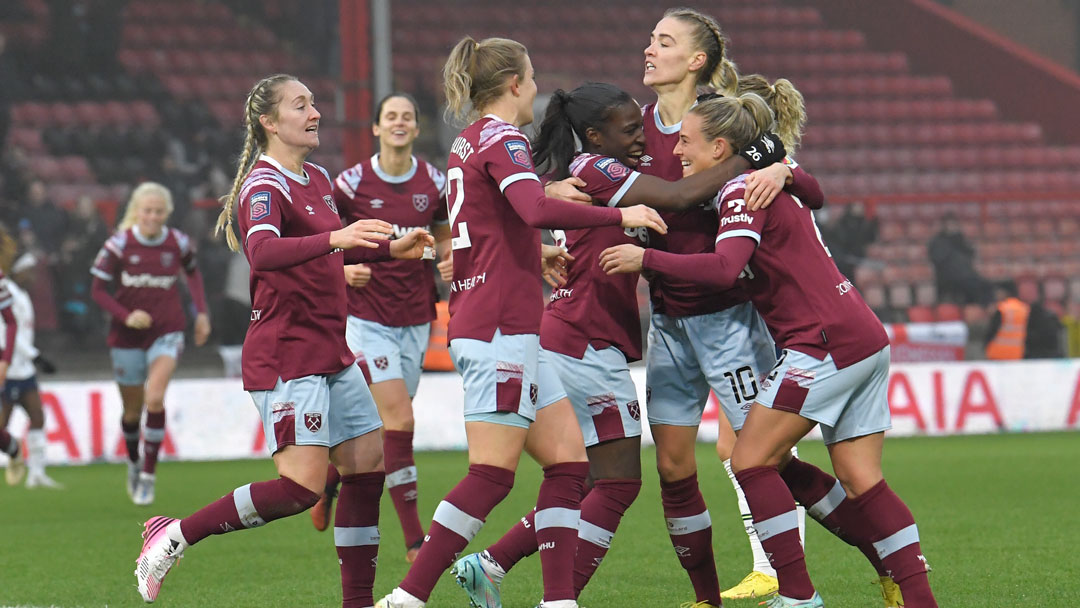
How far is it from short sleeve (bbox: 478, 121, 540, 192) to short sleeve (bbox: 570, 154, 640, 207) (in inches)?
11.5

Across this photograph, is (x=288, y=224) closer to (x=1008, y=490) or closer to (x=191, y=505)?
(x=191, y=505)

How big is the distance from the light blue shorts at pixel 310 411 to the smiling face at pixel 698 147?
1.41 meters

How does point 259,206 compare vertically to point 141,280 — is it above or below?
above

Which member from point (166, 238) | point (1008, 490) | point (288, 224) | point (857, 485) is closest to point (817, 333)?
point (857, 485)

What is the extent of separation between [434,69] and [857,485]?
15.4m

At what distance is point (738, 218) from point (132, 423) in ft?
20.8

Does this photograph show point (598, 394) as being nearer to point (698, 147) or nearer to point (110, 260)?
point (698, 147)

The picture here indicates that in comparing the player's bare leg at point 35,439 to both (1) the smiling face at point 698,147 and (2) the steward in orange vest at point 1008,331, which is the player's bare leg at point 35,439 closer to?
(1) the smiling face at point 698,147

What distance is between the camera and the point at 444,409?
12570 millimetres

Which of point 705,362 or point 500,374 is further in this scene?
point 705,362

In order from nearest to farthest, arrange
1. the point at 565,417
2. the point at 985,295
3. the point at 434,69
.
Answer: the point at 565,417 → the point at 985,295 → the point at 434,69

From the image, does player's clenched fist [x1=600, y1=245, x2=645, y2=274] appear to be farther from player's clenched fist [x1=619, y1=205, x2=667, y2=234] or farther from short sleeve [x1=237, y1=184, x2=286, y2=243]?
short sleeve [x1=237, y1=184, x2=286, y2=243]

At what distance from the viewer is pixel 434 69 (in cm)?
1895

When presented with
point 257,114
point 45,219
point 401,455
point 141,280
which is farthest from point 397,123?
point 45,219
